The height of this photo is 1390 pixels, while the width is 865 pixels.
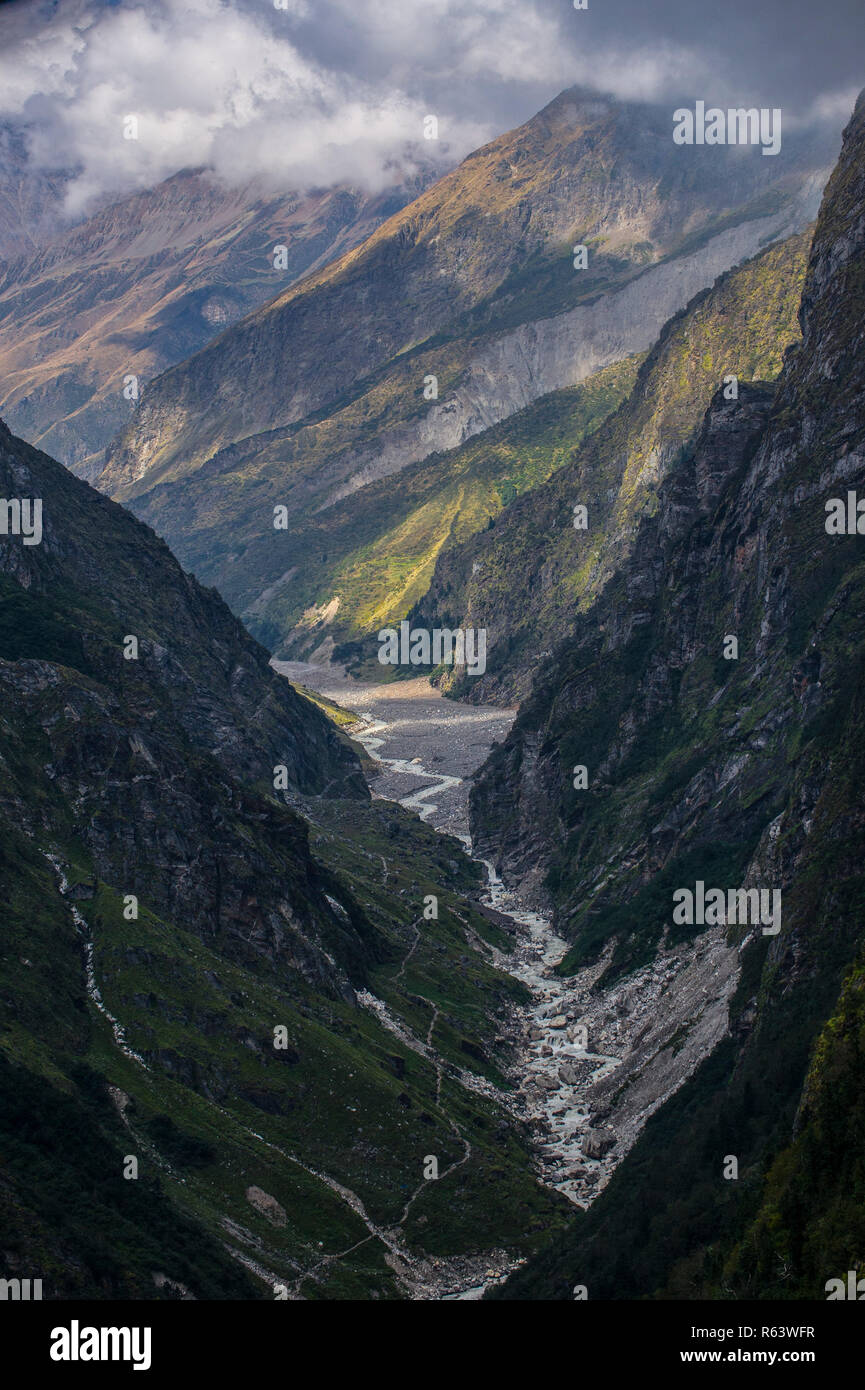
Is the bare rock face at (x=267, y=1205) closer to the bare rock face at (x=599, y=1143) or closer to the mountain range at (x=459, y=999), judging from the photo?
the mountain range at (x=459, y=999)

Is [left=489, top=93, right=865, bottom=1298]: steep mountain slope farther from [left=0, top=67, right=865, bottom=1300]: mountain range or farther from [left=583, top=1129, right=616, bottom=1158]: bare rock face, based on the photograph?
[left=583, top=1129, right=616, bottom=1158]: bare rock face

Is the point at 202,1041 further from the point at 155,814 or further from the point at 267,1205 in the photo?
the point at 155,814

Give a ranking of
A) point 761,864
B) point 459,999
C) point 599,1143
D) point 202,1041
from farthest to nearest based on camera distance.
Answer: point 459,999 → point 761,864 → point 599,1143 → point 202,1041

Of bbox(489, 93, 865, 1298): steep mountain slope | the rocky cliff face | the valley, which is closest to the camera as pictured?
bbox(489, 93, 865, 1298): steep mountain slope

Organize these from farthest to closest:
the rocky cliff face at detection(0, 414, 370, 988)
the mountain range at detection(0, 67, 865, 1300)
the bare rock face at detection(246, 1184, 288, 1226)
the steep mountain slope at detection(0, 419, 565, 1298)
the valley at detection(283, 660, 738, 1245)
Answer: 1. the rocky cliff face at detection(0, 414, 370, 988)
2. the valley at detection(283, 660, 738, 1245)
3. the bare rock face at detection(246, 1184, 288, 1226)
4. the steep mountain slope at detection(0, 419, 565, 1298)
5. the mountain range at detection(0, 67, 865, 1300)

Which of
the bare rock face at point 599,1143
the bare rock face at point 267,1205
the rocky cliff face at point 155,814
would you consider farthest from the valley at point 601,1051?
the bare rock face at point 267,1205

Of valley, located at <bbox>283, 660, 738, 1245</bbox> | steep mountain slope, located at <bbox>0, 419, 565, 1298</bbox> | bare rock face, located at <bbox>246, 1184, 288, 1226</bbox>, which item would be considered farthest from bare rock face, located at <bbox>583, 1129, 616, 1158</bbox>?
bare rock face, located at <bbox>246, 1184, 288, 1226</bbox>

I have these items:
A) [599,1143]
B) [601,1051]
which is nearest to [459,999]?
[601,1051]
